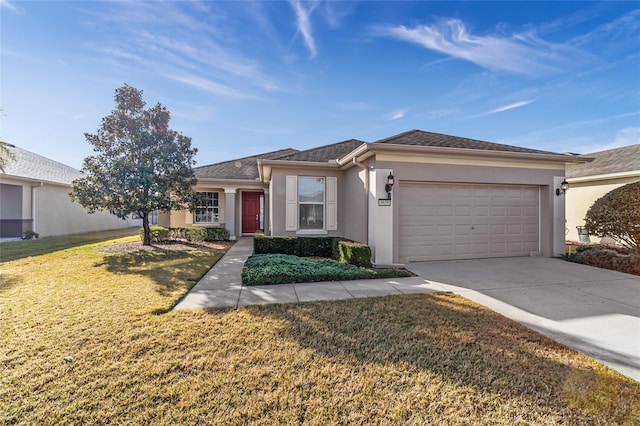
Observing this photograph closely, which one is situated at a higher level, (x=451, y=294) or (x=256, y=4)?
(x=256, y=4)

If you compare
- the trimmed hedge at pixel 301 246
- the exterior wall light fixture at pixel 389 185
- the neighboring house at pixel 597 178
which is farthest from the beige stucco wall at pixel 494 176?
the neighboring house at pixel 597 178

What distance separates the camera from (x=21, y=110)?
8469mm

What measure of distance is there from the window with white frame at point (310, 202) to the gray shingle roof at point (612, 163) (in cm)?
1149

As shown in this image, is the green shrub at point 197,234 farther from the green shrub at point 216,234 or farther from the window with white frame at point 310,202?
the window with white frame at point 310,202

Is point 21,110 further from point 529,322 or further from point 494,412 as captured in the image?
point 529,322

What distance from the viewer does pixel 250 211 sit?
13906 millimetres

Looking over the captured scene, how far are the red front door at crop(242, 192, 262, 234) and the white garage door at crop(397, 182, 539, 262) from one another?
896cm

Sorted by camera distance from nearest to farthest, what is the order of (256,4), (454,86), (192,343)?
(192,343) < (256,4) < (454,86)

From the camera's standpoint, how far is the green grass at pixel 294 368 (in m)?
2.00

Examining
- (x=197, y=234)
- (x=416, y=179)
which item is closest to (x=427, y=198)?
(x=416, y=179)

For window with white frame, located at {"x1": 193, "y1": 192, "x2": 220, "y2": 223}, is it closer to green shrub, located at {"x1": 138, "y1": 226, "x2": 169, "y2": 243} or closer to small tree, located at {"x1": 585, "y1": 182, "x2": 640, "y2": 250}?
green shrub, located at {"x1": 138, "y1": 226, "x2": 169, "y2": 243}

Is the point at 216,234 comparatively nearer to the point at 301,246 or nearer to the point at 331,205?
the point at 301,246

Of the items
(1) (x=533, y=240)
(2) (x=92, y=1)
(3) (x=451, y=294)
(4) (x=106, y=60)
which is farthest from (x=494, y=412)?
(4) (x=106, y=60)

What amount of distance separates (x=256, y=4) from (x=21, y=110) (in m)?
8.86
